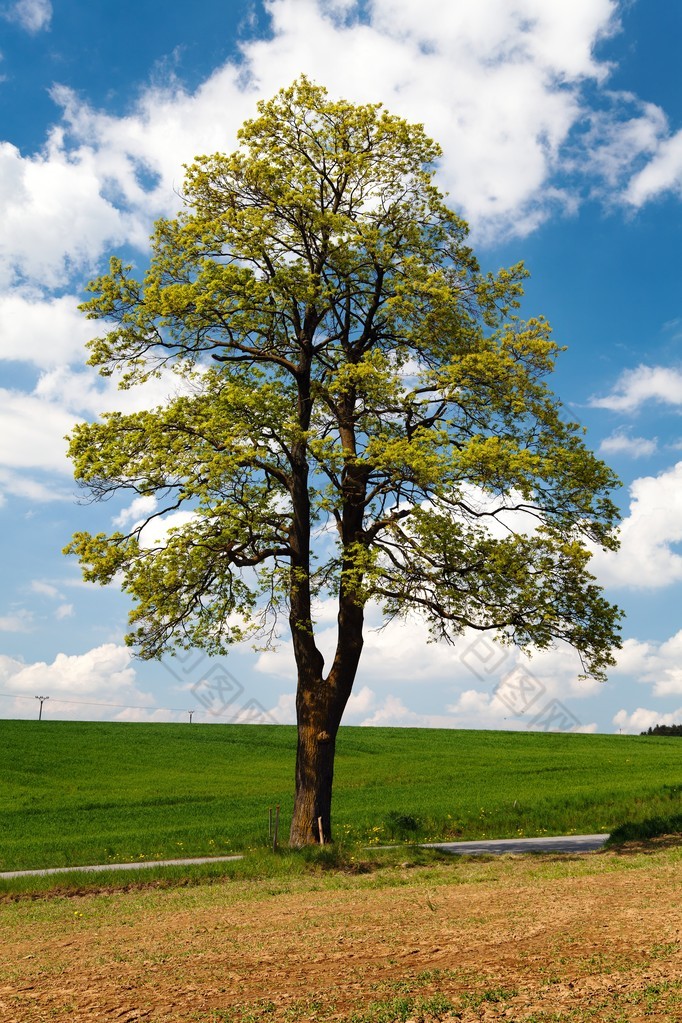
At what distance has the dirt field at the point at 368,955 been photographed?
319 inches

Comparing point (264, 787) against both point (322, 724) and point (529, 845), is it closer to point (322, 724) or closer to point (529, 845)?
point (529, 845)

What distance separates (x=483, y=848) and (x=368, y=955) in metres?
13.3

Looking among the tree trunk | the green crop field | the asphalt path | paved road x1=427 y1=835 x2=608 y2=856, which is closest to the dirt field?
the tree trunk

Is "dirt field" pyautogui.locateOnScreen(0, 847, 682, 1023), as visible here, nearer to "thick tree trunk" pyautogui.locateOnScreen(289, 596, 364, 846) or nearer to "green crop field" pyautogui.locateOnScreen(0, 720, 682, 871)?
"thick tree trunk" pyautogui.locateOnScreen(289, 596, 364, 846)

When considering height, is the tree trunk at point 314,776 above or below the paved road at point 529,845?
above

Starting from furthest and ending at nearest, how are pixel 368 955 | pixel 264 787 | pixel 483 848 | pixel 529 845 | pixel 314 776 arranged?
pixel 264 787, pixel 529 845, pixel 483 848, pixel 314 776, pixel 368 955

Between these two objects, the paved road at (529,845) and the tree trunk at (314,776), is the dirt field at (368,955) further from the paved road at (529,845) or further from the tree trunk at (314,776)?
the paved road at (529,845)

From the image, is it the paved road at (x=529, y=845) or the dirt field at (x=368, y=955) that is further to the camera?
the paved road at (x=529, y=845)

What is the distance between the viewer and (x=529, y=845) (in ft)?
75.0

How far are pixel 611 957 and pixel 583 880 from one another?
6009 millimetres

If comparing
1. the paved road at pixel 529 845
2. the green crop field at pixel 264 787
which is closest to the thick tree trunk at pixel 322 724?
the green crop field at pixel 264 787

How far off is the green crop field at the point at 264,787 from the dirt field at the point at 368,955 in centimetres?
981

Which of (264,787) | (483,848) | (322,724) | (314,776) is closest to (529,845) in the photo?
(483,848)

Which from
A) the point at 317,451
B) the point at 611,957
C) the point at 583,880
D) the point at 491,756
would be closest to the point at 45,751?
the point at 491,756
